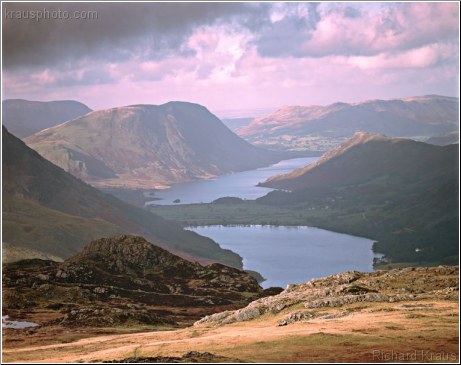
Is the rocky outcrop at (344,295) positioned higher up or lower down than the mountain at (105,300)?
higher up

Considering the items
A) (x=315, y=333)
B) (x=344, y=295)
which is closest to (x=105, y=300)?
(x=344, y=295)

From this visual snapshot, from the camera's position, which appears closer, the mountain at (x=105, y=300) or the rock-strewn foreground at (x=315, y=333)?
the rock-strewn foreground at (x=315, y=333)

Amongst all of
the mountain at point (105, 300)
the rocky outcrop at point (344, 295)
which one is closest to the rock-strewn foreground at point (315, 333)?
the rocky outcrop at point (344, 295)

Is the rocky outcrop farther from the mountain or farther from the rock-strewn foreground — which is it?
the mountain

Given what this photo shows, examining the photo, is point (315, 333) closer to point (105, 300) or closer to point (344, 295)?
point (344, 295)

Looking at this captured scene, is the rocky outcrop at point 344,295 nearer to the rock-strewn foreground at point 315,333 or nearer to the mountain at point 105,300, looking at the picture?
the rock-strewn foreground at point 315,333

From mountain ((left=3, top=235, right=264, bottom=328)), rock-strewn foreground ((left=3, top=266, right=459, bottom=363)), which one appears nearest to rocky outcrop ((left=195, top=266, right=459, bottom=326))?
rock-strewn foreground ((left=3, top=266, right=459, bottom=363))

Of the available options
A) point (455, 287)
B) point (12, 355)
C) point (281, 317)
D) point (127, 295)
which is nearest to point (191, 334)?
point (281, 317)
